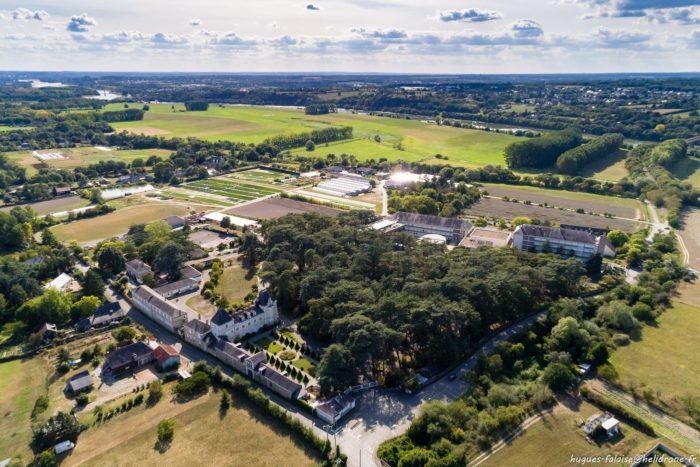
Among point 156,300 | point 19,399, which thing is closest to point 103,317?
point 156,300

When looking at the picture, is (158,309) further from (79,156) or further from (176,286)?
(79,156)

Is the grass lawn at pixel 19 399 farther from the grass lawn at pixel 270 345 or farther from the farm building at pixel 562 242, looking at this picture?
the farm building at pixel 562 242

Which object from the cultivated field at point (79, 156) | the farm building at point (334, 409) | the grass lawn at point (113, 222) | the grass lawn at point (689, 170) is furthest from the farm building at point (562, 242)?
the cultivated field at point (79, 156)

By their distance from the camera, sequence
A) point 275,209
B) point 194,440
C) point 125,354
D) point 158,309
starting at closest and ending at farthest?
point 194,440, point 125,354, point 158,309, point 275,209

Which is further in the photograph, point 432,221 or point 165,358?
point 432,221

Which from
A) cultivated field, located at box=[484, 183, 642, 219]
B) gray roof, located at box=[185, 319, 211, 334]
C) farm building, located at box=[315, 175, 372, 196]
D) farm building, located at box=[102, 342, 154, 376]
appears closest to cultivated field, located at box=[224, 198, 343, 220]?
farm building, located at box=[315, 175, 372, 196]

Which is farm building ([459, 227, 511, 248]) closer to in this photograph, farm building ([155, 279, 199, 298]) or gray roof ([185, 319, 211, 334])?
farm building ([155, 279, 199, 298])
